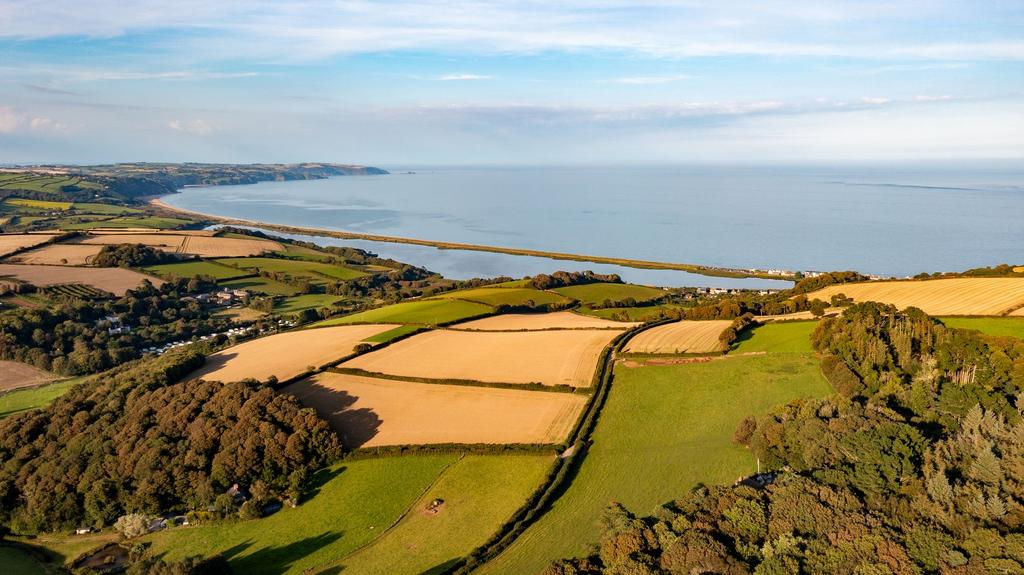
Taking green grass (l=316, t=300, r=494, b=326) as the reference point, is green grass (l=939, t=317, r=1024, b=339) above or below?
above

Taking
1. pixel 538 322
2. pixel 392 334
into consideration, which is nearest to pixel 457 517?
pixel 392 334

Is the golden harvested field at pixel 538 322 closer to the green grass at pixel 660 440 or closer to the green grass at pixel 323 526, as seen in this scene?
the green grass at pixel 660 440

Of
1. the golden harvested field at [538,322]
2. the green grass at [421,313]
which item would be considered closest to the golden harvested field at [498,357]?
the golden harvested field at [538,322]

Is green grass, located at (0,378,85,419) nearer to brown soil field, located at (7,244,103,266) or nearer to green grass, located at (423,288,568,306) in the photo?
green grass, located at (423,288,568,306)

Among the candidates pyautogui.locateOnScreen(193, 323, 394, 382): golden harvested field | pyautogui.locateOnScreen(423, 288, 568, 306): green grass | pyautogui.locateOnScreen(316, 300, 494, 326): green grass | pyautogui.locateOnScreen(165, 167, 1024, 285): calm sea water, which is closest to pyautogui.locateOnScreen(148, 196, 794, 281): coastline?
pyautogui.locateOnScreen(165, 167, 1024, 285): calm sea water

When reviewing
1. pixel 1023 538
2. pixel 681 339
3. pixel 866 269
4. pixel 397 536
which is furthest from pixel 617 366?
pixel 866 269
